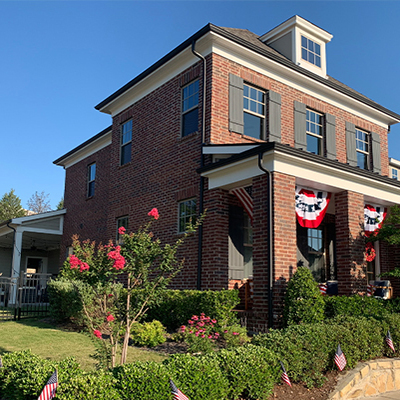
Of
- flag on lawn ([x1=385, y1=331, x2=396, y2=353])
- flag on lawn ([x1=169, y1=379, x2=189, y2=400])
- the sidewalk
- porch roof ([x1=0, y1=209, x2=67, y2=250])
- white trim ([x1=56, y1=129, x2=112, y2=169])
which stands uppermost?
white trim ([x1=56, y1=129, x2=112, y2=169])

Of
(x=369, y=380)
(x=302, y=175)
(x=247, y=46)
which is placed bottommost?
(x=369, y=380)

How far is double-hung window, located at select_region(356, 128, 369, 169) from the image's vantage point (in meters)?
16.1

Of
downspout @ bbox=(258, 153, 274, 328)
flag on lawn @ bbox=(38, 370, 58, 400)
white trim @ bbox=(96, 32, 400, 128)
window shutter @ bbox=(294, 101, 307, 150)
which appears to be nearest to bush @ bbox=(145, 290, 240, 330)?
downspout @ bbox=(258, 153, 274, 328)

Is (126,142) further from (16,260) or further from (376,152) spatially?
(376,152)

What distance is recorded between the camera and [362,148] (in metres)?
16.3

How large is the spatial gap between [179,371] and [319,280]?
10.7 meters

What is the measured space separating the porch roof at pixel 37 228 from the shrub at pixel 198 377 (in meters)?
15.7

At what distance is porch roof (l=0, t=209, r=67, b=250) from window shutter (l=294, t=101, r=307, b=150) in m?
12.3

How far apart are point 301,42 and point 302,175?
705cm

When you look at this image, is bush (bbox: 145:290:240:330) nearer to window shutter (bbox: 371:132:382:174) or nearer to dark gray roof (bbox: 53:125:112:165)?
window shutter (bbox: 371:132:382:174)

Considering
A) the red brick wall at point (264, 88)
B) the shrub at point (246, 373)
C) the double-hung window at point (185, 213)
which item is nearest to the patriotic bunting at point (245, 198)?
the double-hung window at point (185, 213)

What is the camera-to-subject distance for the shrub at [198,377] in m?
4.93

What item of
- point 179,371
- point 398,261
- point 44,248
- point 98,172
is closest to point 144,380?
point 179,371

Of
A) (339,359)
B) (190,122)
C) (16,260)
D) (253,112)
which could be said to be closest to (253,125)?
(253,112)
